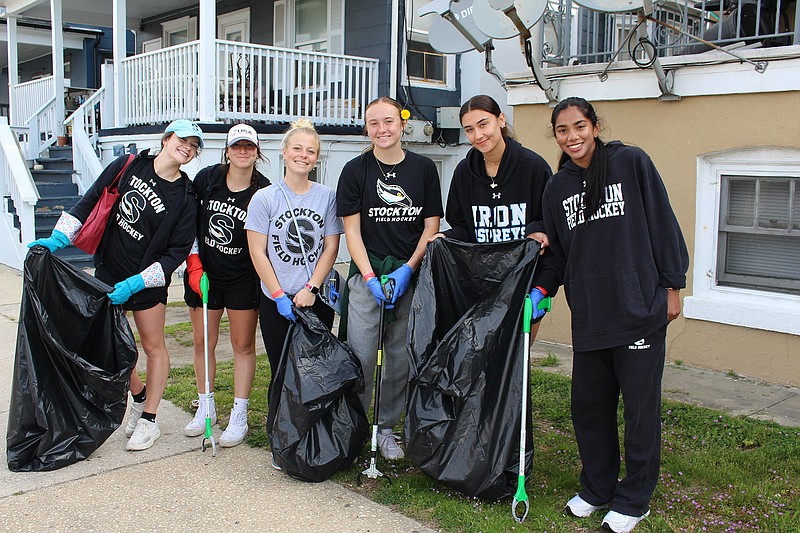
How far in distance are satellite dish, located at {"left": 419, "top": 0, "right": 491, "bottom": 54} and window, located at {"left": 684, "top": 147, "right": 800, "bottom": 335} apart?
1958 mm

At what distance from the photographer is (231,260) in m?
4.23

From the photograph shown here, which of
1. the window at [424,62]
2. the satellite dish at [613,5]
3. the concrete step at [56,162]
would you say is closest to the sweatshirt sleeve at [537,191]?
the satellite dish at [613,5]

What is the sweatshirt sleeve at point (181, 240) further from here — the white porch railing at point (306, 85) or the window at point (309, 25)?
the window at point (309, 25)

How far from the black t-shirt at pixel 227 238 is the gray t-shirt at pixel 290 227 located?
0.21 m

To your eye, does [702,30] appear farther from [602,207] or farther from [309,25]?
[309,25]

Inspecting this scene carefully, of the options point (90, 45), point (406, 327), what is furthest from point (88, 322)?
point (90, 45)

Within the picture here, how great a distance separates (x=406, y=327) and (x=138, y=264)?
4.96ft

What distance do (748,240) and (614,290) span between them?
3.08 m

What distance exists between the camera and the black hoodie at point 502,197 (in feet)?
12.1

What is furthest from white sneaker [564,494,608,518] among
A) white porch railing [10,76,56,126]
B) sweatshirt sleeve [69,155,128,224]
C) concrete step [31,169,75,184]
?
white porch railing [10,76,56,126]

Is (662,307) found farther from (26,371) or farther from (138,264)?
(26,371)

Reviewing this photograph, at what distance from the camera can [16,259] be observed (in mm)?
10406

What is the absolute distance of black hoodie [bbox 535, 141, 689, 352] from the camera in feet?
10.2

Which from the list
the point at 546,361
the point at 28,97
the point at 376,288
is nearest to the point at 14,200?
the point at 28,97
